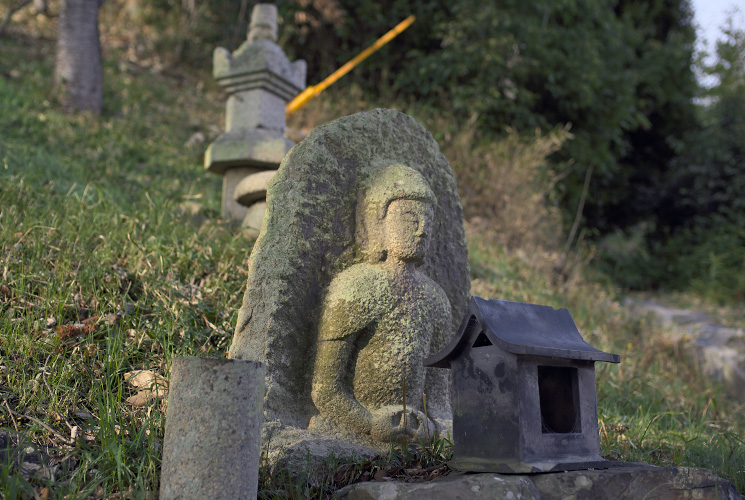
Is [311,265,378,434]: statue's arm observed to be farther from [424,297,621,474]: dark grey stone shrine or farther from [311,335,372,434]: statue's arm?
[424,297,621,474]: dark grey stone shrine

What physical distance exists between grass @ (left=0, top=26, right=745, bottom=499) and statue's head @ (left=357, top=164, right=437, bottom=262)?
0.84 m

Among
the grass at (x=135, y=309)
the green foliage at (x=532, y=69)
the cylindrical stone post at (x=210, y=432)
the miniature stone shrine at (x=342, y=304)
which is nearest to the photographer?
the cylindrical stone post at (x=210, y=432)

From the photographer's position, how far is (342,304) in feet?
8.37

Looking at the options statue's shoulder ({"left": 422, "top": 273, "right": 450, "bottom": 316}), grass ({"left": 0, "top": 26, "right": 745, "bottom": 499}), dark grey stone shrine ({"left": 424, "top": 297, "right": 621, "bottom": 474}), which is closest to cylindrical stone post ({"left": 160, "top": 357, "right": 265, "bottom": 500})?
grass ({"left": 0, "top": 26, "right": 745, "bottom": 499})

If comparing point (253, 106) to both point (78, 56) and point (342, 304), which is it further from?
point (78, 56)

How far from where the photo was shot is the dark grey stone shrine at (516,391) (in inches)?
85.2

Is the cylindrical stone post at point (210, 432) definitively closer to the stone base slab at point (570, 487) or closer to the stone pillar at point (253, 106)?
the stone base slab at point (570, 487)

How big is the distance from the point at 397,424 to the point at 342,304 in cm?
53

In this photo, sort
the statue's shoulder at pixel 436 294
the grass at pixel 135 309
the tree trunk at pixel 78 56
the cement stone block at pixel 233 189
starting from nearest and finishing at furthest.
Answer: the grass at pixel 135 309 → the statue's shoulder at pixel 436 294 → the cement stone block at pixel 233 189 → the tree trunk at pixel 78 56

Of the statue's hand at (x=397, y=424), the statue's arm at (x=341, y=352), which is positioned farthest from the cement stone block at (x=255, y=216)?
the statue's hand at (x=397, y=424)

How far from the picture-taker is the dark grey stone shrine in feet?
7.10

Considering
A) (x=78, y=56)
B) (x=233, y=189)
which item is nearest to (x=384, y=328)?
(x=233, y=189)

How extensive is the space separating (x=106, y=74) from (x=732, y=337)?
9472 mm

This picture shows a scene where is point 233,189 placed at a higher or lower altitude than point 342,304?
higher
